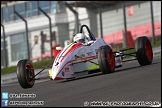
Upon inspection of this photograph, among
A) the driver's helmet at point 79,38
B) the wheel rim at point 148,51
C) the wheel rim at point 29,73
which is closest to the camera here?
the wheel rim at point 29,73

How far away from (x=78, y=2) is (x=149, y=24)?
899cm

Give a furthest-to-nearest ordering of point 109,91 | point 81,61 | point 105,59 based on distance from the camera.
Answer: point 81,61, point 105,59, point 109,91

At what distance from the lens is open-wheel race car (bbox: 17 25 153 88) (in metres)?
14.1

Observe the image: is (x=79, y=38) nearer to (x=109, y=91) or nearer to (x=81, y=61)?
(x=81, y=61)

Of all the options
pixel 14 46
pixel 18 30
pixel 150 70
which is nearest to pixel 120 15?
pixel 14 46

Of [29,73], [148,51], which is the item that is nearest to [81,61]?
[29,73]

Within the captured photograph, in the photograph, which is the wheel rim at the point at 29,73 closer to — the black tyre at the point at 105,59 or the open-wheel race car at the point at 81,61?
the open-wheel race car at the point at 81,61

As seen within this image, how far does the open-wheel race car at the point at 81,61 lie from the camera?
14062mm

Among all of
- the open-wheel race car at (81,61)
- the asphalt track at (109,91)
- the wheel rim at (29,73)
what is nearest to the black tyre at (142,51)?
the open-wheel race car at (81,61)

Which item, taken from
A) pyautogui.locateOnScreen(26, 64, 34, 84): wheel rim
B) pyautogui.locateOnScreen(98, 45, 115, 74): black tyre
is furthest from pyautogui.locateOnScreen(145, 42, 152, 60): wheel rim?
pyautogui.locateOnScreen(26, 64, 34, 84): wheel rim

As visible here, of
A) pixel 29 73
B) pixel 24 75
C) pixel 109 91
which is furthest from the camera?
pixel 29 73

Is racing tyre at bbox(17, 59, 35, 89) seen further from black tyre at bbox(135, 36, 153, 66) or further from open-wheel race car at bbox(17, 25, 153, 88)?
black tyre at bbox(135, 36, 153, 66)

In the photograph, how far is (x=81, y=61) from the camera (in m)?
14.6

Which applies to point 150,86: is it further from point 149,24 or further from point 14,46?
point 14,46
